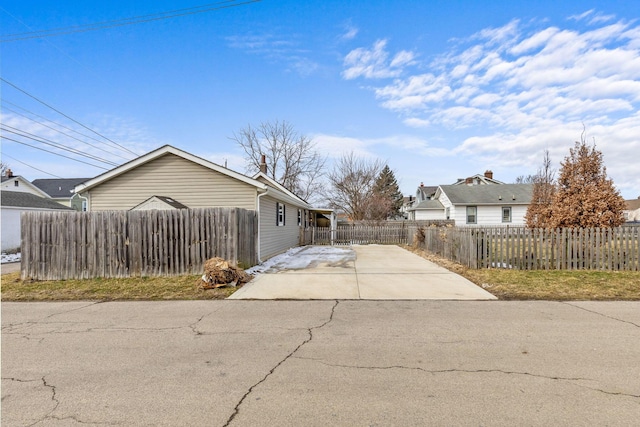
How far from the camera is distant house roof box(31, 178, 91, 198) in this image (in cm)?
4042

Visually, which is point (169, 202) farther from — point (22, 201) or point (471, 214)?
point (471, 214)

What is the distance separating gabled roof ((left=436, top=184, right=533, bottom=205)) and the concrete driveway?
810 inches

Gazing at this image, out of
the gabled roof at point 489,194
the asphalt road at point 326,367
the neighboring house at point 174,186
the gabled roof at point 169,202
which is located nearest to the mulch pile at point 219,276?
the asphalt road at point 326,367

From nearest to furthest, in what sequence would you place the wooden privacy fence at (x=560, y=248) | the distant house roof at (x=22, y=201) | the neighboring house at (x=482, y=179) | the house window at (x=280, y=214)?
the wooden privacy fence at (x=560, y=248), the house window at (x=280, y=214), the distant house roof at (x=22, y=201), the neighboring house at (x=482, y=179)

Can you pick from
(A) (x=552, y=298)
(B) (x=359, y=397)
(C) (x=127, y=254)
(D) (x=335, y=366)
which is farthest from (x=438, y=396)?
(C) (x=127, y=254)

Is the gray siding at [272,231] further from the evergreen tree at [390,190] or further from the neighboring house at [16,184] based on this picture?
the neighboring house at [16,184]

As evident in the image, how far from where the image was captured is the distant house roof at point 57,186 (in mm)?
40425

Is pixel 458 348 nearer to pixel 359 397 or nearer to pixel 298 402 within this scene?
pixel 359 397

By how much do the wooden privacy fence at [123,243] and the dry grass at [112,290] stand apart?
39 cm

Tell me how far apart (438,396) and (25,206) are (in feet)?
84.8

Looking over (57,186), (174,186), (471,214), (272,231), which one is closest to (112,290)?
(174,186)

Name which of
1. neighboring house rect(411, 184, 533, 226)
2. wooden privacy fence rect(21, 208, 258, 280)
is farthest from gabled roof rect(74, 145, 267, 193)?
neighboring house rect(411, 184, 533, 226)

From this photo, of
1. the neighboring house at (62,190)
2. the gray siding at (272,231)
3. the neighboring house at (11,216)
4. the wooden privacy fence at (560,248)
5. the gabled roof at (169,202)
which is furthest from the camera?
the neighboring house at (62,190)

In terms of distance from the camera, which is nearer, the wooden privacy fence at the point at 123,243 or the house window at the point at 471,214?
the wooden privacy fence at the point at 123,243
